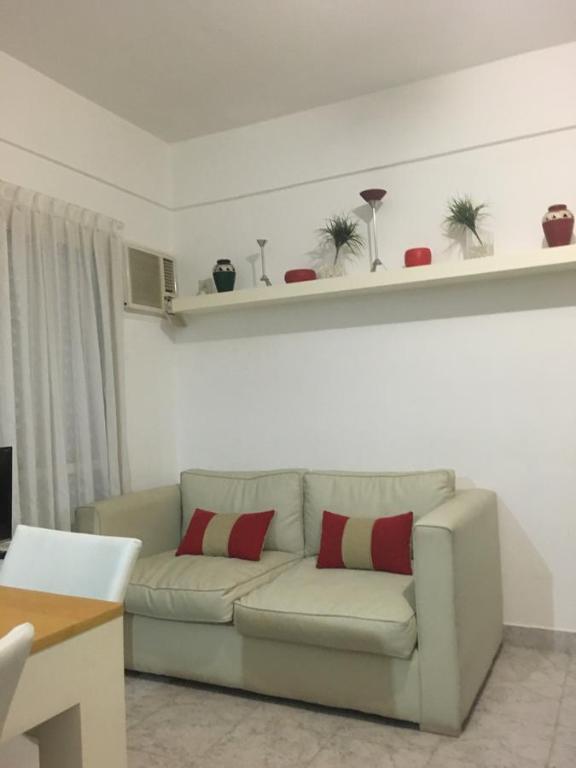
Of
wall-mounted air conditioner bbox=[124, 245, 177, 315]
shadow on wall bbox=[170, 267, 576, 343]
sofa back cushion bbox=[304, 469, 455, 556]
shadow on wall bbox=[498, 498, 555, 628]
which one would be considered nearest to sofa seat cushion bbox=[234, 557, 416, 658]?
sofa back cushion bbox=[304, 469, 455, 556]

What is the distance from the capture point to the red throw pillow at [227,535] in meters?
3.00

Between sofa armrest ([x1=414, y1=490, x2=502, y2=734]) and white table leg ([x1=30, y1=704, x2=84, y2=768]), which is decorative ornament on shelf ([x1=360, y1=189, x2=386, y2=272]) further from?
white table leg ([x1=30, y1=704, x2=84, y2=768])

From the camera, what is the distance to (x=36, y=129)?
3.04 metres

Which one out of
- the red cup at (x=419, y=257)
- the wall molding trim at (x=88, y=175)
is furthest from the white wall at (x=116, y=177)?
the red cup at (x=419, y=257)

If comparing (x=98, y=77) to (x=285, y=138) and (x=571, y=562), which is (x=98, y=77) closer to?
(x=285, y=138)

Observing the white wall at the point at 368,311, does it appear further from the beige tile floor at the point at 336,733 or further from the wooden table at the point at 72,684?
the wooden table at the point at 72,684

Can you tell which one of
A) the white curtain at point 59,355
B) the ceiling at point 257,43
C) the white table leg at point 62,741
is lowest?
the white table leg at point 62,741

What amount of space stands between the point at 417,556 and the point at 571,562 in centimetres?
110

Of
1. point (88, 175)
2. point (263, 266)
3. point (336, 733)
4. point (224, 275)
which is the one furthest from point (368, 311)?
point (336, 733)

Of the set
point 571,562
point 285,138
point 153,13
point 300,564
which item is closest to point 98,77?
point 153,13

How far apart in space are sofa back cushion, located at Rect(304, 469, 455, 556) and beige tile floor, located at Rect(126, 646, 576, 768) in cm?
77

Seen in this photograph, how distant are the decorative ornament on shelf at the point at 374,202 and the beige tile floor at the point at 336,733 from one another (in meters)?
1.96

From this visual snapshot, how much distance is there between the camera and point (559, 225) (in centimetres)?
285

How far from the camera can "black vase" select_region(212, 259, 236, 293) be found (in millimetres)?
3637
